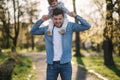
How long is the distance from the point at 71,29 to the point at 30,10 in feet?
108

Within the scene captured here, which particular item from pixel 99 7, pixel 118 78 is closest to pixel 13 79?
pixel 118 78

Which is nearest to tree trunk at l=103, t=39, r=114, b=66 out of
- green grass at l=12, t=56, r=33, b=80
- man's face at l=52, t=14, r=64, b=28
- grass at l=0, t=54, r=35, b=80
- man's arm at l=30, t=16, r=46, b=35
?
grass at l=0, t=54, r=35, b=80

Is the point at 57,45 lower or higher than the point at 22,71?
higher

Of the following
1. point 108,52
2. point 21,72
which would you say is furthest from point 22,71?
point 108,52

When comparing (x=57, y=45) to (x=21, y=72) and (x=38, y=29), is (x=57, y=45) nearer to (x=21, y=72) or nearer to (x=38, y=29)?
(x=38, y=29)

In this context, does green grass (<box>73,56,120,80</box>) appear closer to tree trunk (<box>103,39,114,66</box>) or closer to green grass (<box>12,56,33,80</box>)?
tree trunk (<box>103,39,114,66</box>)

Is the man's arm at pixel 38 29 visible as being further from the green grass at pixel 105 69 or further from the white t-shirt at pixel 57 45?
the green grass at pixel 105 69

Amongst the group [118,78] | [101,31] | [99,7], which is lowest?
[118,78]

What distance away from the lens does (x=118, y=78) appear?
47.2 feet

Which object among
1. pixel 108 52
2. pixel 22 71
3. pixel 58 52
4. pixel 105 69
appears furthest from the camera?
pixel 108 52

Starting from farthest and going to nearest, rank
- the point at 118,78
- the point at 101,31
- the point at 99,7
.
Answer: the point at 101,31 < the point at 99,7 < the point at 118,78

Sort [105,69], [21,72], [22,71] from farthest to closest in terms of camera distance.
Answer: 1. [105,69]
2. [22,71]
3. [21,72]

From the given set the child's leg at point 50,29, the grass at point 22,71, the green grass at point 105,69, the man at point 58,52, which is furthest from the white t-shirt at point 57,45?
the green grass at point 105,69

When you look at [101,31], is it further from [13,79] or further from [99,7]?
[13,79]
